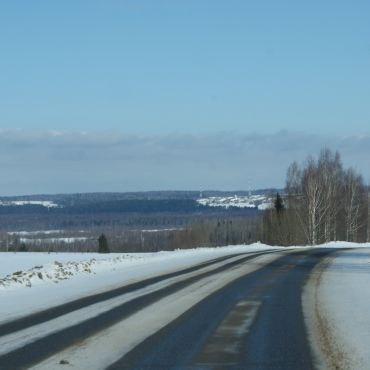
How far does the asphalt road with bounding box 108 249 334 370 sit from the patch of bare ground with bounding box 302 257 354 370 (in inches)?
5.7

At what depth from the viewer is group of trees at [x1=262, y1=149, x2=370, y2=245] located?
69.8 m

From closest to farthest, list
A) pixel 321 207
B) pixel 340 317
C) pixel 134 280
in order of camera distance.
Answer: pixel 340 317
pixel 134 280
pixel 321 207

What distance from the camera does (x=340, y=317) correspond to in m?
12.7

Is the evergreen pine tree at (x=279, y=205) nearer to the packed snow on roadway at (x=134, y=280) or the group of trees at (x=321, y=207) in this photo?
the group of trees at (x=321, y=207)

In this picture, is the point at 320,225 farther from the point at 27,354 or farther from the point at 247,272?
the point at 27,354

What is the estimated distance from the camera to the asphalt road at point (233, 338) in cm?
862

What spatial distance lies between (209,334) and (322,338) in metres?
1.76

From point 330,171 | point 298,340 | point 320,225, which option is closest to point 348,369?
point 298,340

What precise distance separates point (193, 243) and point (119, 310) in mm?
95857

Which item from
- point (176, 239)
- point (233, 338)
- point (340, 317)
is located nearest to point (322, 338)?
point (233, 338)

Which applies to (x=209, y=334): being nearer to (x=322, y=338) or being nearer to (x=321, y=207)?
(x=322, y=338)

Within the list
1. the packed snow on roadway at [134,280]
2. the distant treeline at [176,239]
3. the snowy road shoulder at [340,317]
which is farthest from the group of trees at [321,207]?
A: the snowy road shoulder at [340,317]

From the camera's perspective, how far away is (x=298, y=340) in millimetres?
10250

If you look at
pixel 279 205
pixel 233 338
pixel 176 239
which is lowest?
pixel 176 239
